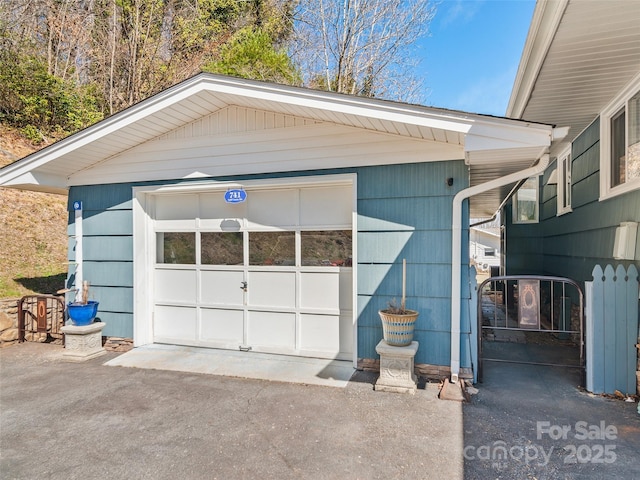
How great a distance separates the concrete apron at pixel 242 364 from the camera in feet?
13.3

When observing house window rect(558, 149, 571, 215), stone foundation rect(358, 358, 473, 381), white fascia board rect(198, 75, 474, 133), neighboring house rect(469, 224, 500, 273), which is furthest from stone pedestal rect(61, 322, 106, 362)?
neighboring house rect(469, 224, 500, 273)

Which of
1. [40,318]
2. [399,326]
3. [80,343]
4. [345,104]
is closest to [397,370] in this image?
[399,326]

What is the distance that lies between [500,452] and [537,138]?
8.24 ft

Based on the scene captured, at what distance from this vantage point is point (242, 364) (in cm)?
445

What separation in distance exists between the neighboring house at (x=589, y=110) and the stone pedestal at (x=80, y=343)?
6.08 metres

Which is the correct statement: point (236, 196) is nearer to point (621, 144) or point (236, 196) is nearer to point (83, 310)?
point (83, 310)

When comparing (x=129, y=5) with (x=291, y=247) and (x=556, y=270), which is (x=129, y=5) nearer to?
(x=291, y=247)

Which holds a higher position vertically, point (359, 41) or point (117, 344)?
point (359, 41)

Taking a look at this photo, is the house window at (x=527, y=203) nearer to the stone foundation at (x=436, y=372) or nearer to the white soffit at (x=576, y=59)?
the white soffit at (x=576, y=59)

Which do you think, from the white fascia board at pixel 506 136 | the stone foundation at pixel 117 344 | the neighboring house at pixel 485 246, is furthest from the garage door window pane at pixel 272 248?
the neighboring house at pixel 485 246

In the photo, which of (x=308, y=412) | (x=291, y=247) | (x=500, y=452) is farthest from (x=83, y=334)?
(x=500, y=452)

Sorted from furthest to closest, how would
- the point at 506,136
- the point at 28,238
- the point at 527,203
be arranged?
1. the point at 527,203
2. the point at 28,238
3. the point at 506,136

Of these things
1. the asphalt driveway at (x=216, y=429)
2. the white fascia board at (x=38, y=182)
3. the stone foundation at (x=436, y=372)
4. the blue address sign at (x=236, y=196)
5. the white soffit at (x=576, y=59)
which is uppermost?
the white soffit at (x=576, y=59)

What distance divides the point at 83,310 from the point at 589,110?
697 cm
